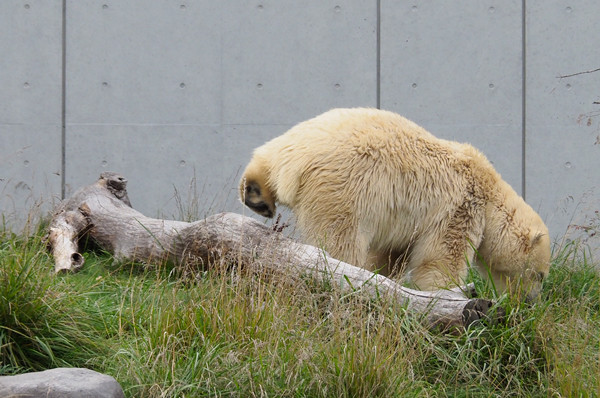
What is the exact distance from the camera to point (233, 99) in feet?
29.0

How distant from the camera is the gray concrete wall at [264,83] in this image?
8.72 m

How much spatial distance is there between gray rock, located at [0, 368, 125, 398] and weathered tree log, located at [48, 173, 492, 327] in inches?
41.6

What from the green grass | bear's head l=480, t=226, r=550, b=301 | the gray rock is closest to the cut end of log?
the green grass

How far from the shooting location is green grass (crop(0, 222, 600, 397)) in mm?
3521

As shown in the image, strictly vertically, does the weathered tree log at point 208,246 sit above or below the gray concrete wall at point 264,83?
below

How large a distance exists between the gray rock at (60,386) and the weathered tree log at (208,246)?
1056 millimetres

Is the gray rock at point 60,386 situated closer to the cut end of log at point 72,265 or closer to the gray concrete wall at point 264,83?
the cut end of log at point 72,265

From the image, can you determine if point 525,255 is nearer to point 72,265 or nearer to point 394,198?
point 394,198

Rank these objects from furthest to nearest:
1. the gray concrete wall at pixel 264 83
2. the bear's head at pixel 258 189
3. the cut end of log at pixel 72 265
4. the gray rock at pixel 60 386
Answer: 1. the gray concrete wall at pixel 264 83
2. the bear's head at pixel 258 189
3. the cut end of log at pixel 72 265
4. the gray rock at pixel 60 386

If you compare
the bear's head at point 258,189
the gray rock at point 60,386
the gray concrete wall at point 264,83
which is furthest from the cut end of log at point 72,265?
the gray concrete wall at point 264,83

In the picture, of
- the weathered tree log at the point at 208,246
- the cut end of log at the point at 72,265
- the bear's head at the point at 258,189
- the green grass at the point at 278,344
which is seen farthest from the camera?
the bear's head at the point at 258,189

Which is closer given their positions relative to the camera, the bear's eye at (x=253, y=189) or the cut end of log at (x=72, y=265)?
the cut end of log at (x=72, y=265)

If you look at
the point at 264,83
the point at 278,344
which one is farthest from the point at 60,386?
the point at 264,83

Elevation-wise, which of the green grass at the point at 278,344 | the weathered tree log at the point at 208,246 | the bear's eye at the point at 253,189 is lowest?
the green grass at the point at 278,344
